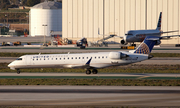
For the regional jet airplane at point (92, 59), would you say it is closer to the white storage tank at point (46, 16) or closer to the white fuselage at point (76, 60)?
the white fuselage at point (76, 60)

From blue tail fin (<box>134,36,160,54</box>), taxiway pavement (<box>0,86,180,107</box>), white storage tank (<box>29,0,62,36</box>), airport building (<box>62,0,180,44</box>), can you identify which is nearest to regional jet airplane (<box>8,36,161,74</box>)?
blue tail fin (<box>134,36,160,54</box>)

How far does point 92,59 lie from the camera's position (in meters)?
36.6

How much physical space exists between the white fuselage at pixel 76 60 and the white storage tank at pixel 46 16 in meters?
122

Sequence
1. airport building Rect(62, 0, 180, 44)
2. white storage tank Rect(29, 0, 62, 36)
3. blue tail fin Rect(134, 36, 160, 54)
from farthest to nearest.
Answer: white storage tank Rect(29, 0, 62, 36) → airport building Rect(62, 0, 180, 44) → blue tail fin Rect(134, 36, 160, 54)

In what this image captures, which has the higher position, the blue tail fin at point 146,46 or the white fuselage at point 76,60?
the blue tail fin at point 146,46

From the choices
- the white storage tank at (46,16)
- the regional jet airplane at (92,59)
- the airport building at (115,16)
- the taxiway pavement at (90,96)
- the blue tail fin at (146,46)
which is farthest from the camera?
the white storage tank at (46,16)

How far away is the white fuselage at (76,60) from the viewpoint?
118 ft

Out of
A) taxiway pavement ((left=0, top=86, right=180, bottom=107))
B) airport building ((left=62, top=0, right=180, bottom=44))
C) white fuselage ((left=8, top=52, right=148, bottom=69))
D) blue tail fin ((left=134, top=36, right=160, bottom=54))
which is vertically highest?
airport building ((left=62, top=0, right=180, bottom=44))

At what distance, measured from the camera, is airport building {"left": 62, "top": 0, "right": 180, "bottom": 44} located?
301 feet

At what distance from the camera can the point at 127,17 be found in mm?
94250

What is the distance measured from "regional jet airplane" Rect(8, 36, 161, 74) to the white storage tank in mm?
122518

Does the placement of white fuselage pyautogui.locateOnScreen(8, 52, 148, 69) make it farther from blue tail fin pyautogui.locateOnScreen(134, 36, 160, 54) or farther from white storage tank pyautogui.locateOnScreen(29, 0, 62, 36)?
white storage tank pyautogui.locateOnScreen(29, 0, 62, 36)

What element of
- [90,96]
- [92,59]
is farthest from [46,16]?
[90,96]

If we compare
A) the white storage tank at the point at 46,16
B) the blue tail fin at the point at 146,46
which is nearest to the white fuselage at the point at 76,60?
the blue tail fin at the point at 146,46
